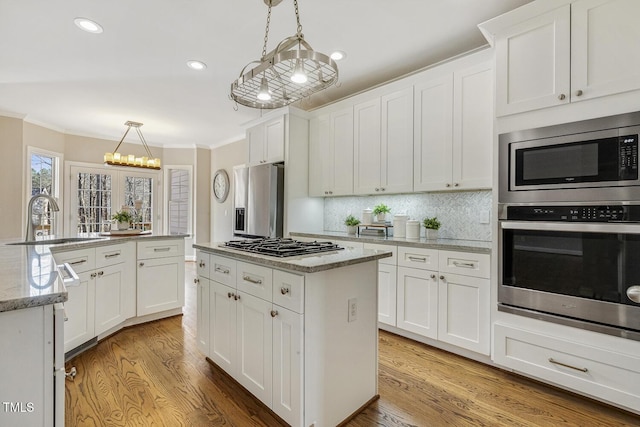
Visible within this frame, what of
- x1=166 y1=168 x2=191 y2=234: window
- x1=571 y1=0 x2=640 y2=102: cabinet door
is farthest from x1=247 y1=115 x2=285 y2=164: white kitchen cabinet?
x1=166 y1=168 x2=191 y2=234: window

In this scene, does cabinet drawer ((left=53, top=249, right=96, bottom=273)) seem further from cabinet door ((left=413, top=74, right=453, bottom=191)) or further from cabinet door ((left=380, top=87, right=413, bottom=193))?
cabinet door ((left=413, top=74, right=453, bottom=191))

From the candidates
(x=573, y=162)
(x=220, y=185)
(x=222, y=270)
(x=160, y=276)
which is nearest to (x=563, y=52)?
(x=573, y=162)

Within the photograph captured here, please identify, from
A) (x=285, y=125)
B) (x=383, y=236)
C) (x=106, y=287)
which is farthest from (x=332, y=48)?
(x=106, y=287)

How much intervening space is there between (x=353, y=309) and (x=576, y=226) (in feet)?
4.73

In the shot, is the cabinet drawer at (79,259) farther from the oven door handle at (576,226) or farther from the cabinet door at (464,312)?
the oven door handle at (576,226)

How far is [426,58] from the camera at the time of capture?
3.04 meters

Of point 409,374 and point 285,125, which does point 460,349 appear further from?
point 285,125

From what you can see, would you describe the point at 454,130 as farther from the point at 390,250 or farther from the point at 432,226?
the point at 390,250

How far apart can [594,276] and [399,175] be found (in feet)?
5.62

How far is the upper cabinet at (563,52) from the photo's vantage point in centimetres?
175

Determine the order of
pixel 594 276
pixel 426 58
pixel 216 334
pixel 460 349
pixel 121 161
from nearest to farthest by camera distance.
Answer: pixel 594 276 → pixel 216 334 → pixel 460 349 → pixel 426 58 → pixel 121 161

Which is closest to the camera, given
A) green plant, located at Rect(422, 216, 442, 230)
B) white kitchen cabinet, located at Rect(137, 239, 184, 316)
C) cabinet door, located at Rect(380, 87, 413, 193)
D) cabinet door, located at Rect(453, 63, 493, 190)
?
cabinet door, located at Rect(453, 63, 493, 190)

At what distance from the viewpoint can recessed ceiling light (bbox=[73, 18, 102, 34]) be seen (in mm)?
2414

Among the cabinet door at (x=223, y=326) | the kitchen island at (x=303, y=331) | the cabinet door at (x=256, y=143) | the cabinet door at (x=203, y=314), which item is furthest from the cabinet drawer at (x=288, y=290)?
the cabinet door at (x=256, y=143)
